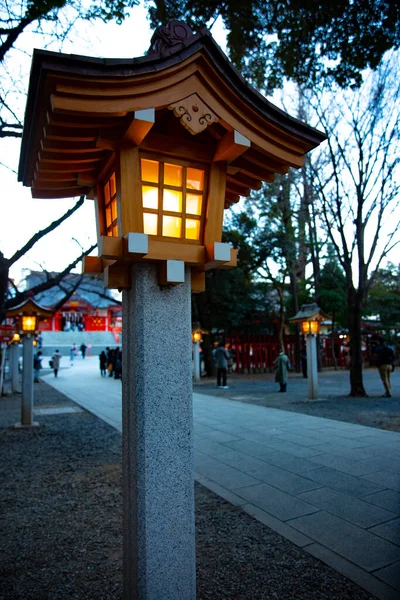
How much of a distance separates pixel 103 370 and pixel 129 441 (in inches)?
946

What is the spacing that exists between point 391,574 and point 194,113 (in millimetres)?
3545

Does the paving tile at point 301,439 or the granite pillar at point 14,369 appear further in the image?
the granite pillar at point 14,369

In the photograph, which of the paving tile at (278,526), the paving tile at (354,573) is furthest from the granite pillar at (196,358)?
the paving tile at (354,573)

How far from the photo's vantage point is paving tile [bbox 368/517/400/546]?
137 inches

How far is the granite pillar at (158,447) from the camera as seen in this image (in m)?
2.45

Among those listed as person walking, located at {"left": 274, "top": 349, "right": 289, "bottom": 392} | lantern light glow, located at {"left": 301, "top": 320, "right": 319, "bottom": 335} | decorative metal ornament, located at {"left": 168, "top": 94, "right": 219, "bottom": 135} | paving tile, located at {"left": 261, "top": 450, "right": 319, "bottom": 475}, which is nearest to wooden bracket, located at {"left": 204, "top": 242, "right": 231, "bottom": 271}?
decorative metal ornament, located at {"left": 168, "top": 94, "right": 219, "bottom": 135}

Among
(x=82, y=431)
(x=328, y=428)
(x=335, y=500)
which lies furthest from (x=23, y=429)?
(x=335, y=500)

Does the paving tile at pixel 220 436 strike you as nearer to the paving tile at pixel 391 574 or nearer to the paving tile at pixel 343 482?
the paving tile at pixel 343 482

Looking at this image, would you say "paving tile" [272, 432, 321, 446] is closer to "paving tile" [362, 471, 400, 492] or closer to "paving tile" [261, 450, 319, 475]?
"paving tile" [261, 450, 319, 475]

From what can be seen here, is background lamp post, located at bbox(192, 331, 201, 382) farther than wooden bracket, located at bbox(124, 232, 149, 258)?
Yes

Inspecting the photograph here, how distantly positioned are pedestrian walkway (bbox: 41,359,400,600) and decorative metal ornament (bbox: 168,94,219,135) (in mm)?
3343

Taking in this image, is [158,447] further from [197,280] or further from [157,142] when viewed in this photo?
[157,142]

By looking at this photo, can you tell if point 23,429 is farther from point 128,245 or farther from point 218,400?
point 128,245

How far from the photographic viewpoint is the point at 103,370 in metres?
25.7
